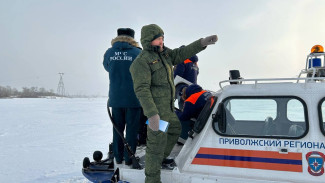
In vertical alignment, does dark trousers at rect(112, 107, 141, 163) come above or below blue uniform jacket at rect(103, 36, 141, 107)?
below

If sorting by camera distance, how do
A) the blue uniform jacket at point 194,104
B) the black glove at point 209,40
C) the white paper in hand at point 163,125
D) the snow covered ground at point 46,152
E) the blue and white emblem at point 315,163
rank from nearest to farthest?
the blue and white emblem at point 315,163, the white paper in hand at point 163,125, the black glove at point 209,40, the blue uniform jacket at point 194,104, the snow covered ground at point 46,152

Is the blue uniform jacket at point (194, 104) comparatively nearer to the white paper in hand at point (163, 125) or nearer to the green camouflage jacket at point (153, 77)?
the green camouflage jacket at point (153, 77)

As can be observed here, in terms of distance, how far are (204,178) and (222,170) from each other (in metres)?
0.20

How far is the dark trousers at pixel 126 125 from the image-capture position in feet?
11.8

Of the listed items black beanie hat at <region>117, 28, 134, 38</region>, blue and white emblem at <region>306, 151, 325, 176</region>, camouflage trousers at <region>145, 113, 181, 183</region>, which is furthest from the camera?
black beanie hat at <region>117, 28, 134, 38</region>

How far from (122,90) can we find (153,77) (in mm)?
682

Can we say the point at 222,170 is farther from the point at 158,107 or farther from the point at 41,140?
the point at 41,140

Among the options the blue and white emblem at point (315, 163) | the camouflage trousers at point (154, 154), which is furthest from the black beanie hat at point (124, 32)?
the blue and white emblem at point (315, 163)

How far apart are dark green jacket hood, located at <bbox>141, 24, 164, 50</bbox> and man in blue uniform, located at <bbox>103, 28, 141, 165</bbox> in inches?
23.6

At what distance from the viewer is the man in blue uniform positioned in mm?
3553

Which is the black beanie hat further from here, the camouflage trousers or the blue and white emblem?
the blue and white emblem

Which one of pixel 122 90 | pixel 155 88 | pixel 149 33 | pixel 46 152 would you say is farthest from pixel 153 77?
pixel 46 152

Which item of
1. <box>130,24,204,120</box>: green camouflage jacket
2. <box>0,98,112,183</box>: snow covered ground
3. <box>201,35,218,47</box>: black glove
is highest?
<box>201,35,218,47</box>: black glove

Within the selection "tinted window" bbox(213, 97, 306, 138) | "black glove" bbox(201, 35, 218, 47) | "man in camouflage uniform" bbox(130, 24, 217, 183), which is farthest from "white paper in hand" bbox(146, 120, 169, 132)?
"black glove" bbox(201, 35, 218, 47)
